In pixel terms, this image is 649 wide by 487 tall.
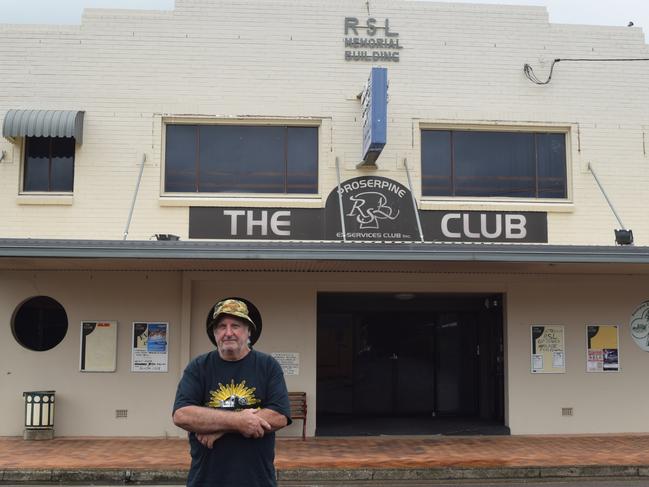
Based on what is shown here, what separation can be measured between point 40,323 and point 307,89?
6286mm

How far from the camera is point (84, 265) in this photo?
13422 mm

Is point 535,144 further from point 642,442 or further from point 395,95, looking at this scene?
point 642,442

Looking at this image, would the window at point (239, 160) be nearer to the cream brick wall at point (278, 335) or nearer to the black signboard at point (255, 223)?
the black signboard at point (255, 223)

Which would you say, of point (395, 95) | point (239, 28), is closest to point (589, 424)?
point (395, 95)

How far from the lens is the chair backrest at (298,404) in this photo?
13695 millimetres

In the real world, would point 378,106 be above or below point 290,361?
above

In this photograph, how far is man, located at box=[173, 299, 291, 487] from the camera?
156 inches

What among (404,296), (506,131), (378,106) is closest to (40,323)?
(404,296)

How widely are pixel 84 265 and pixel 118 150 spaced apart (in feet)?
7.46

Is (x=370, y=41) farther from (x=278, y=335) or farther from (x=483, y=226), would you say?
(x=278, y=335)

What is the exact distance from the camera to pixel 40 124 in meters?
14.0

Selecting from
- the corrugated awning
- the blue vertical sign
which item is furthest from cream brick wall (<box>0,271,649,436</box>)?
the blue vertical sign

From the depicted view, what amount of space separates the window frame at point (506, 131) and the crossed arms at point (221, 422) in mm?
11052

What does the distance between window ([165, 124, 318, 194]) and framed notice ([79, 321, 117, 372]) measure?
269cm
